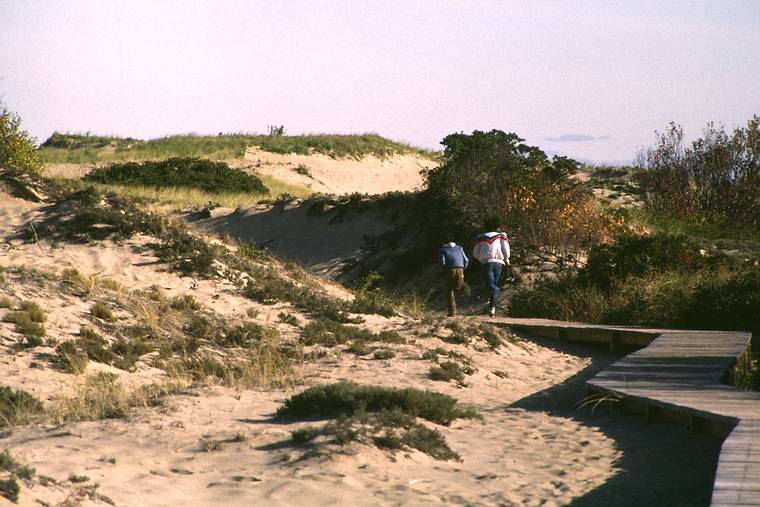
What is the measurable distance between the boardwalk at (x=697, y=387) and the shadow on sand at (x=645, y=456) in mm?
219

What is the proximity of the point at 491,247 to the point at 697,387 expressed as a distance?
8510 mm

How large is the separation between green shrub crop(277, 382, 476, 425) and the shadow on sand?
195cm

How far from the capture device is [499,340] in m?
17.2

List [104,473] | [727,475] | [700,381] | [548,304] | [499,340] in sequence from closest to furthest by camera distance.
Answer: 1. [727,475]
2. [104,473]
3. [700,381]
4. [499,340]
5. [548,304]

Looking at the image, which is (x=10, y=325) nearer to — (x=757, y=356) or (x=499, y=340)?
(x=499, y=340)

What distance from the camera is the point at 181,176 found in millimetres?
43250

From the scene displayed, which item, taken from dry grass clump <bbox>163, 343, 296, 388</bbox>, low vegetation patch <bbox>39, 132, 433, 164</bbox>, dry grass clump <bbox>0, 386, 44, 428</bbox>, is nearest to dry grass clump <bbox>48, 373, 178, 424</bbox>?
dry grass clump <bbox>0, 386, 44, 428</bbox>

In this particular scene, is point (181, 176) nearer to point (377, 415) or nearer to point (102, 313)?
point (102, 313)

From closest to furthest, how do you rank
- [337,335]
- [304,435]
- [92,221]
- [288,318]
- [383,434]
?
[304,435] < [383,434] < [337,335] < [288,318] < [92,221]

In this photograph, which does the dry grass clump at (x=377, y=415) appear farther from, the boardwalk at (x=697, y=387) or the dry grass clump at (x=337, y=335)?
the dry grass clump at (x=337, y=335)

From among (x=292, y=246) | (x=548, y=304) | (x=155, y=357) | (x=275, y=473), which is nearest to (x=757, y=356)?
(x=548, y=304)

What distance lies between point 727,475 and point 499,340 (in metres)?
10.3

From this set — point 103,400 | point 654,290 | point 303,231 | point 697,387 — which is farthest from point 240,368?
point 303,231

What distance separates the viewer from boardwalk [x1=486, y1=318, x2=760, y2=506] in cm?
708
